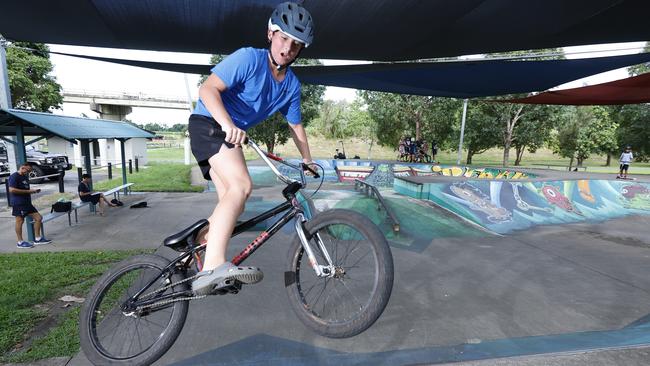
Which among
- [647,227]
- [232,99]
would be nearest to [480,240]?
[647,227]

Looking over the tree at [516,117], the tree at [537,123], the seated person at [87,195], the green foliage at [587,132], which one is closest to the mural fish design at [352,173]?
the seated person at [87,195]

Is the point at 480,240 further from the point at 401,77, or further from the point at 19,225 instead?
the point at 19,225

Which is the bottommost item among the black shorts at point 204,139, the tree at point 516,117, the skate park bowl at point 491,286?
the skate park bowl at point 491,286

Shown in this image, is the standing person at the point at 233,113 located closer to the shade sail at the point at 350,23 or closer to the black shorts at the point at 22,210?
the shade sail at the point at 350,23

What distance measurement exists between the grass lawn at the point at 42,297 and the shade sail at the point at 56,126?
260 centimetres

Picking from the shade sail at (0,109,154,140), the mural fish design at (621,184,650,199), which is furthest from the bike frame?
the mural fish design at (621,184,650,199)

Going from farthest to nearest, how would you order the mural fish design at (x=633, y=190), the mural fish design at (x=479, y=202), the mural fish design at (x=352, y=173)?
the mural fish design at (x=352, y=173), the mural fish design at (x=633, y=190), the mural fish design at (x=479, y=202)

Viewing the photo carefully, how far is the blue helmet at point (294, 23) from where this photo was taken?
2.11 meters

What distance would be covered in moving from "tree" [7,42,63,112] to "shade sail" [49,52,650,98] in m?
28.0

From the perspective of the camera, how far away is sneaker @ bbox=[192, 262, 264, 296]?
1.99m

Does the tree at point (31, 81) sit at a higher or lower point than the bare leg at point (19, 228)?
higher

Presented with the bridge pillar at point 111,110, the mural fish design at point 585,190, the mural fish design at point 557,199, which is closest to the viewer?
the mural fish design at point 557,199

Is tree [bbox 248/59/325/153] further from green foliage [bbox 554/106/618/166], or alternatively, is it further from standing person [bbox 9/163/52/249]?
green foliage [bbox 554/106/618/166]

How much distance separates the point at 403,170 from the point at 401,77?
536 inches
